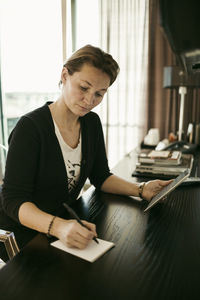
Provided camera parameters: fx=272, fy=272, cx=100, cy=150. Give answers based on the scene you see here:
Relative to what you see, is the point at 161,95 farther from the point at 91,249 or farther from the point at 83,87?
the point at 91,249

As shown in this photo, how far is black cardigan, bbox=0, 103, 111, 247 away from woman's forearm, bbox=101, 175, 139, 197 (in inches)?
1.5

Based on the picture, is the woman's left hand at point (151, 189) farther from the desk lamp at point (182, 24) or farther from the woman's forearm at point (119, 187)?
the desk lamp at point (182, 24)

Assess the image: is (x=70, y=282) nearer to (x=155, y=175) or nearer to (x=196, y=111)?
(x=155, y=175)

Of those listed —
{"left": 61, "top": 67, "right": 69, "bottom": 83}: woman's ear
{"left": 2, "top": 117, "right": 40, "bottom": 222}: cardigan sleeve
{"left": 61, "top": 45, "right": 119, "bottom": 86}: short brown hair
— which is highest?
{"left": 61, "top": 45, "right": 119, "bottom": 86}: short brown hair

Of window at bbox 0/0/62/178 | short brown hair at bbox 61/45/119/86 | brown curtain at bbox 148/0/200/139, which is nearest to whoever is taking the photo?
short brown hair at bbox 61/45/119/86

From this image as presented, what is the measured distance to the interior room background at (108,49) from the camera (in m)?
2.95

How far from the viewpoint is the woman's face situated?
1191 mm

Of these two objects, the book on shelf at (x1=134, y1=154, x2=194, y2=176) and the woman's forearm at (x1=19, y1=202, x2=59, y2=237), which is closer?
the woman's forearm at (x1=19, y1=202, x2=59, y2=237)

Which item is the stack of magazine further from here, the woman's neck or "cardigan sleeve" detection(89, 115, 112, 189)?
the woman's neck

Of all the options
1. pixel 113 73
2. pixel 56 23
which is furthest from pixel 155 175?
pixel 56 23

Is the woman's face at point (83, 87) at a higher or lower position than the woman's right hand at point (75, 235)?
higher

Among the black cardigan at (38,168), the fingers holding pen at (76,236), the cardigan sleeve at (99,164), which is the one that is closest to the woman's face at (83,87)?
the black cardigan at (38,168)

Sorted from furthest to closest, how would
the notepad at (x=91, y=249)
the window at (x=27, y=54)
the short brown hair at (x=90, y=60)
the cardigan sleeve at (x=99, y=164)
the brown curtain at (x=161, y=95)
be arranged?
the brown curtain at (x=161, y=95), the window at (x=27, y=54), the cardigan sleeve at (x=99, y=164), the short brown hair at (x=90, y=60), the notepad at (x=91, y=249)

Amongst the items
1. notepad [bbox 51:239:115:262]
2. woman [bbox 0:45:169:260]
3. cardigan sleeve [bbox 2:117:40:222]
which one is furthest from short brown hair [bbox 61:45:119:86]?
notepad [bbox 51:239:115:262]
